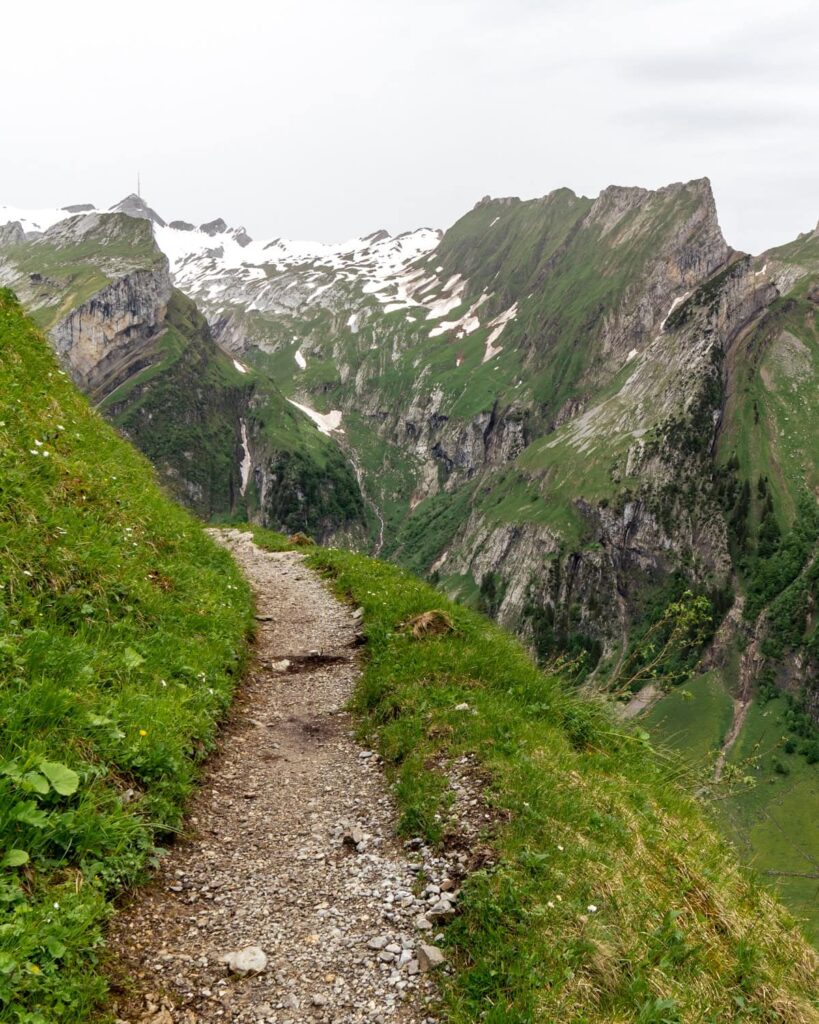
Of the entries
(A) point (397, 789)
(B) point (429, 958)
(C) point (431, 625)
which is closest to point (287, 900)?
(B) point (429, 958)

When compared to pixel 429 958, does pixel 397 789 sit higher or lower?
lower

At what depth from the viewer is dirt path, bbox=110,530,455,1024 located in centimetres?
562

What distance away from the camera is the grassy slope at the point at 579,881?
5.71 meters

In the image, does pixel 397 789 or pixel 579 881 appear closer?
pixel 579 881

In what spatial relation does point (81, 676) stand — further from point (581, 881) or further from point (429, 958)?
point (581, 881)

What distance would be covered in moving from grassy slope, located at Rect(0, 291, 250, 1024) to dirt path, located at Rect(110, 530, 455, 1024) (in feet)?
1.59

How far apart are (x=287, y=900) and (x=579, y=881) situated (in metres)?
3.37

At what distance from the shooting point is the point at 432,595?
18.7 meters

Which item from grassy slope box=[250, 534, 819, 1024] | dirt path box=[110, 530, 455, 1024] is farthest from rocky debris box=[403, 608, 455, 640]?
dirt path box=[110, 530, 455, 1024]

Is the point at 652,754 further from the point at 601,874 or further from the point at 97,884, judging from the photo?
the point at 97,884

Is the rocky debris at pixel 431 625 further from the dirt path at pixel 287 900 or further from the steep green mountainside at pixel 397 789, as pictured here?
the dirt path at pixel 287 900

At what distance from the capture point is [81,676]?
323 inches

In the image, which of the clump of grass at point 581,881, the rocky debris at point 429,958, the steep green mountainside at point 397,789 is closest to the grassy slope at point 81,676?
the steep green mountainside at point 397,789

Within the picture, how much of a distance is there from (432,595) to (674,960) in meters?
12.9
